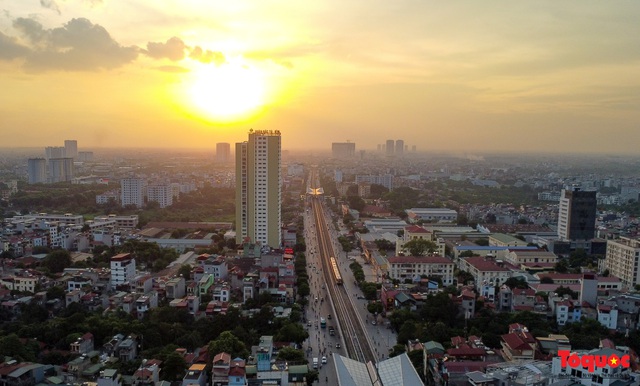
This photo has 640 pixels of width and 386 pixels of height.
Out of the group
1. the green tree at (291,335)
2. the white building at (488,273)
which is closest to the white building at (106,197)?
the white building at (488,273)

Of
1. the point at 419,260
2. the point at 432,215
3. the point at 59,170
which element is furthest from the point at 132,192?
the point at 419,260

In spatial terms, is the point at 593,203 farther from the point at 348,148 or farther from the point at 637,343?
the point at 348,148

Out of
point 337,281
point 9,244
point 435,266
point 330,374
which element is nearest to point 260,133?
point 337,281

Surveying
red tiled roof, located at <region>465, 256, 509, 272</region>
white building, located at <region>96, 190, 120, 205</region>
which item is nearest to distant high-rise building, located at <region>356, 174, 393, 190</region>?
white building, located at <region>96, 190, 120, 205</region>

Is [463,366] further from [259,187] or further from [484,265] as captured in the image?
[259,187]

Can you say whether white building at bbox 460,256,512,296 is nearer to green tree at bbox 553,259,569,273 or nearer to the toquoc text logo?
green tree at bbox 553,259,569,273

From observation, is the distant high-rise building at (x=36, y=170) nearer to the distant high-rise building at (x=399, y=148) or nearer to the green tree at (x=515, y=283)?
the green tree at (x=515, y=283)

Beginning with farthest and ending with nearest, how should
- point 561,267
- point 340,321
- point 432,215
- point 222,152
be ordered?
point 222,152, point 432,215, point 561,267, point 340,321
